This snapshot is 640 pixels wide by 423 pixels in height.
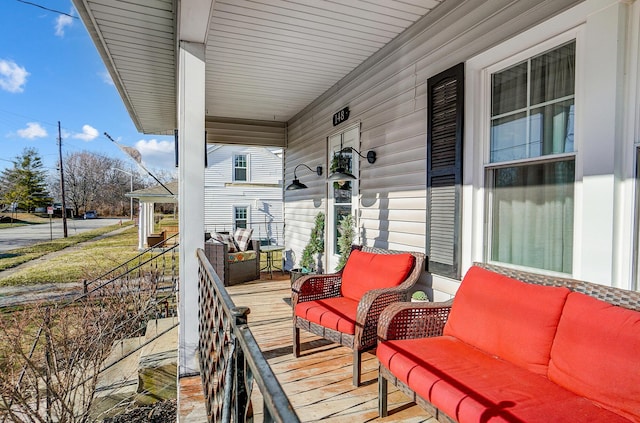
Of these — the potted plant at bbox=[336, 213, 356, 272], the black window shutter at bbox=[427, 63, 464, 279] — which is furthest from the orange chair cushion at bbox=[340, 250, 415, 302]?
the potted plant at bbox=[336, 213, 356, 272]

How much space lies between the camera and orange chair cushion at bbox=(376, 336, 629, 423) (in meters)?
1.36

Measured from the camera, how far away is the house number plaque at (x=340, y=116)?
15.9ft

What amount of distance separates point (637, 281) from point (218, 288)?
2.17 meters

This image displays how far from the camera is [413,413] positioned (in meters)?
2.10

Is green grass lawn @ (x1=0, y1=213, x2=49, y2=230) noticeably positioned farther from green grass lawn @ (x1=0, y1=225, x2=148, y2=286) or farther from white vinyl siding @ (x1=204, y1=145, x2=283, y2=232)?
white vinyl siding @ (x1=204, y1=145, x2=283, y2=232)

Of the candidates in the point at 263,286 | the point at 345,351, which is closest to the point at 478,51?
the point at 345,351

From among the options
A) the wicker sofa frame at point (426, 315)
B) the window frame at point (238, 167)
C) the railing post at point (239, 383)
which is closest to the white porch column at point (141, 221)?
the window frame at point (238, 167)

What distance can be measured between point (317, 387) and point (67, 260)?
53.7ft

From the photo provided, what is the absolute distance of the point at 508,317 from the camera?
1921mm

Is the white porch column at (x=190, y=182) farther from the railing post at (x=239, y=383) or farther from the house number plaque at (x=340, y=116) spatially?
the house number plaque at (x=340, y=116)

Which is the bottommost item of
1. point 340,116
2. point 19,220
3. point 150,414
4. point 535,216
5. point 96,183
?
point 150,414

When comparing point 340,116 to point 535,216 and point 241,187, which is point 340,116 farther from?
point 241,187

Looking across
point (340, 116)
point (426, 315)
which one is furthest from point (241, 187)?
point (426, 315)

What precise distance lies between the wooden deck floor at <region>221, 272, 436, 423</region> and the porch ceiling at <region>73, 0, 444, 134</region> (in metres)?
2.73
